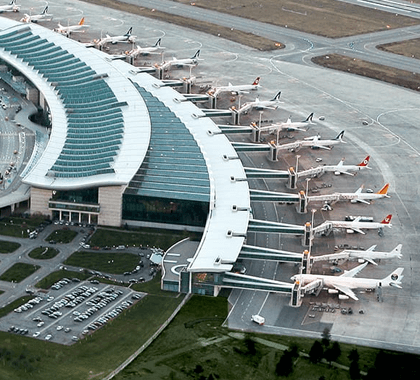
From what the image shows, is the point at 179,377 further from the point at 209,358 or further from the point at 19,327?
the point at 19,327

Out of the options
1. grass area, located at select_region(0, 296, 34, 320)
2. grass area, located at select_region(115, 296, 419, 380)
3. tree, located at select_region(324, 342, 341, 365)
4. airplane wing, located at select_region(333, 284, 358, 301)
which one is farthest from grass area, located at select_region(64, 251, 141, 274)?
tree, located at select_region(324, 342, 341, 365)

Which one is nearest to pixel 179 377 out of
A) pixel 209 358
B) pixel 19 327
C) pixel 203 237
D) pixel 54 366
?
pixel 209 358

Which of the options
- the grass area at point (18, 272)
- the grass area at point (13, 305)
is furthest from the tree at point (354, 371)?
the grass area at point (18, 272)

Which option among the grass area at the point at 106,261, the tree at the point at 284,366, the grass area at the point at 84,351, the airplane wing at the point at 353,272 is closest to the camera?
the grass area at the point at 84,351

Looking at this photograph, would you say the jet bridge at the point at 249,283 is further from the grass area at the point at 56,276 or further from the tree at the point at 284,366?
the grass area at the point at 56,276

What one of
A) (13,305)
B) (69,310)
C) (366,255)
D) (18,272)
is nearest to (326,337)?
(366,255)

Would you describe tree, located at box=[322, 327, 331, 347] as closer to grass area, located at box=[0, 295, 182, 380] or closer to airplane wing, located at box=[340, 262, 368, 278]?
airplane wing, located at box=[340, 262, 368, 278]

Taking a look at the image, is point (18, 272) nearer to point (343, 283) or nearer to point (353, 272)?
point (343, 283)
